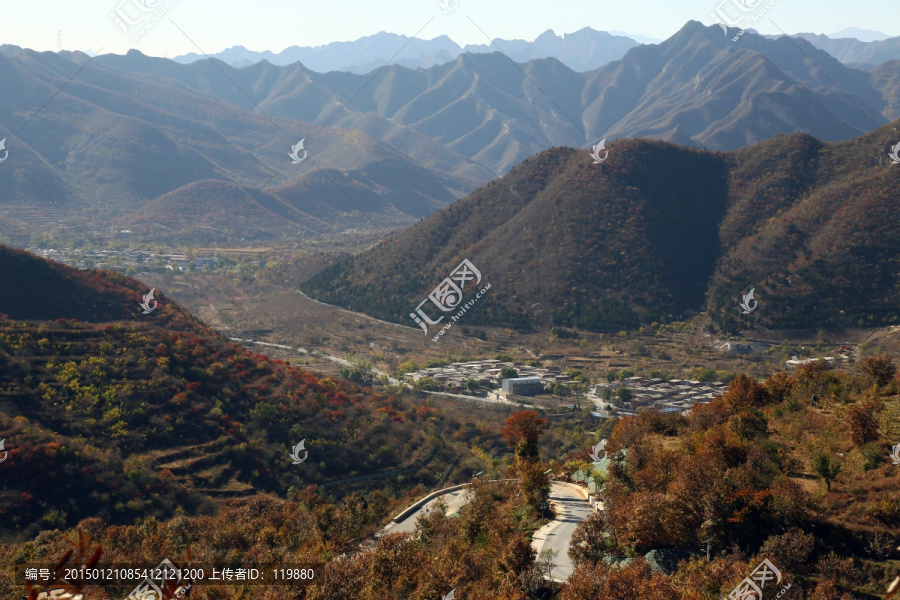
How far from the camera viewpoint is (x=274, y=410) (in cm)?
3656

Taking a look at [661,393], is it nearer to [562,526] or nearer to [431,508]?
[431,508]

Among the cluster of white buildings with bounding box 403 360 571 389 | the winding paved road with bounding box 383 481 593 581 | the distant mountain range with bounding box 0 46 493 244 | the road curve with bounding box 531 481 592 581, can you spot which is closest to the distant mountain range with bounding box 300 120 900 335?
the cluster of white buildings with bounding box 403 360 571 389

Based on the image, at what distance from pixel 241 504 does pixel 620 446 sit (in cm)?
1495

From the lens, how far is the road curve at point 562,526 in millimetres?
18586

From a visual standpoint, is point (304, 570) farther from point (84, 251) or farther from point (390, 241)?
point (84, 251)

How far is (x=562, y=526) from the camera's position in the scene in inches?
857

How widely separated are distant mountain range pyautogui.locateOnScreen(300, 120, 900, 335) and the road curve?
1730 inches

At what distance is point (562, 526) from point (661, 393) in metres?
31.3

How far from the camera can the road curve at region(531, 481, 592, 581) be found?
1859 centimetres

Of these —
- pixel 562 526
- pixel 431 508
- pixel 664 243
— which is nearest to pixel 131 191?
pixel 664 243

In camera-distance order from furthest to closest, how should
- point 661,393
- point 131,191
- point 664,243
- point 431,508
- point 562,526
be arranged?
1. point 131,191
2. point 664,243
3. point 661,393
4. point 431,508
5. point 562,526

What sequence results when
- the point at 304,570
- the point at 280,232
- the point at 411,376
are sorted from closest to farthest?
the point at 304,570 < the point at 411,376 < the point at 280,232

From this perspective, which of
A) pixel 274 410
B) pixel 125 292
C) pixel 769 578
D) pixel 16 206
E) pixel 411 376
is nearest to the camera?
pixel 769 578

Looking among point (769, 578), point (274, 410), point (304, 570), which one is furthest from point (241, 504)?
point (769, 578)
